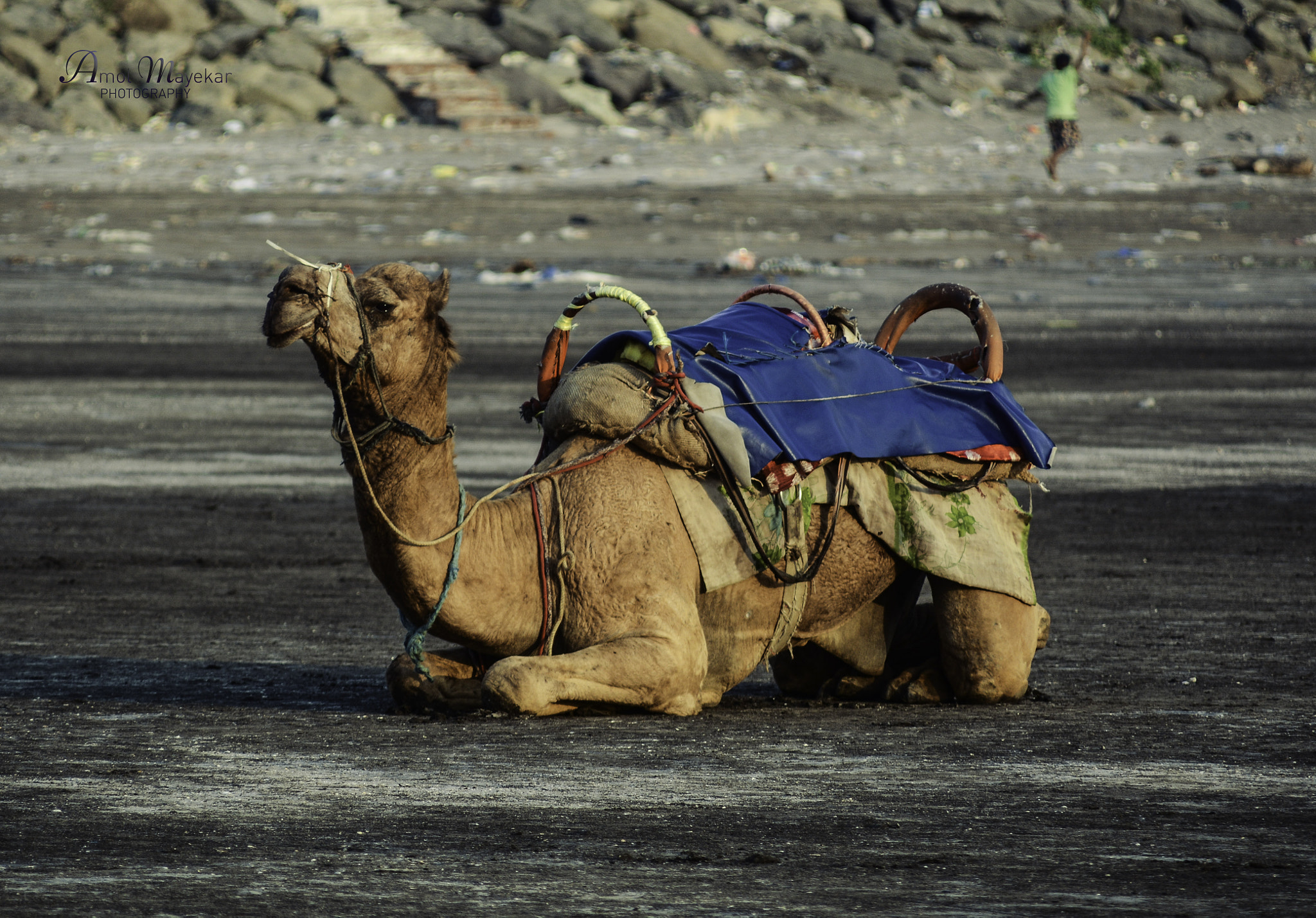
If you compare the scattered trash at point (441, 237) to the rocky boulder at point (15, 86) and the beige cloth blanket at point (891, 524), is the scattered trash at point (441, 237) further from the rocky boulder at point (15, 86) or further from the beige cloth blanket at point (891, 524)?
the beige cloth blanket at point (891, 524)

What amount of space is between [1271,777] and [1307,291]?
809 inches

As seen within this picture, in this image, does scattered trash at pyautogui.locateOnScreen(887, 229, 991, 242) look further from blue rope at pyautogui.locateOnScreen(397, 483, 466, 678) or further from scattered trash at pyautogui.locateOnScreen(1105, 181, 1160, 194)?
blue rope at pyautogui.locateOnScreen(397, 483, 466, 678)

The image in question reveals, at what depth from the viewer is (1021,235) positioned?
30625 mm

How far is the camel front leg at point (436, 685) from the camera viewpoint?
23.6ft

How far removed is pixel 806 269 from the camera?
26.4 meters

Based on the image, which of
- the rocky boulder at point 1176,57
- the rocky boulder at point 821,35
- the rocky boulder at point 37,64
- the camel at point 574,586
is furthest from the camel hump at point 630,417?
the rocky boulder at point 1176,57

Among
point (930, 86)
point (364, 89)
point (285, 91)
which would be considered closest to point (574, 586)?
point (285, 91)

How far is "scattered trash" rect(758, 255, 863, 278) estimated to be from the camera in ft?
86.1

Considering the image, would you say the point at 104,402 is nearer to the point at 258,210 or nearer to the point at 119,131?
the point at 258,210

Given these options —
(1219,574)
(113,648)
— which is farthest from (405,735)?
(1219,574)

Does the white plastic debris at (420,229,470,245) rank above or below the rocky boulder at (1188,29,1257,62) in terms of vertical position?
below

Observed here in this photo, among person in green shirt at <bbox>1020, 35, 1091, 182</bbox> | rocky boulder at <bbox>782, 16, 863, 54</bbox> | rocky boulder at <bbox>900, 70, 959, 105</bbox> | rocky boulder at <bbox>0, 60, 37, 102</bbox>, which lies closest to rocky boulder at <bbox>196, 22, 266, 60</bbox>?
rocky boulder at <bbox>0, 60, 37, 102</bbox>

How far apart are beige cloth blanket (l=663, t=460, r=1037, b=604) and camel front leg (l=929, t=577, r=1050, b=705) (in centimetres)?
6

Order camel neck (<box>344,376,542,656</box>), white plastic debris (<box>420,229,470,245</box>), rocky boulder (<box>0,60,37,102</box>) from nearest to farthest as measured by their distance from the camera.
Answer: camel neck (<box>344,376,542,656</box>) → white plastic debris (<box>420,229,470,245</box>) → rocky boulder (<box>0,60,37,102</box>)
